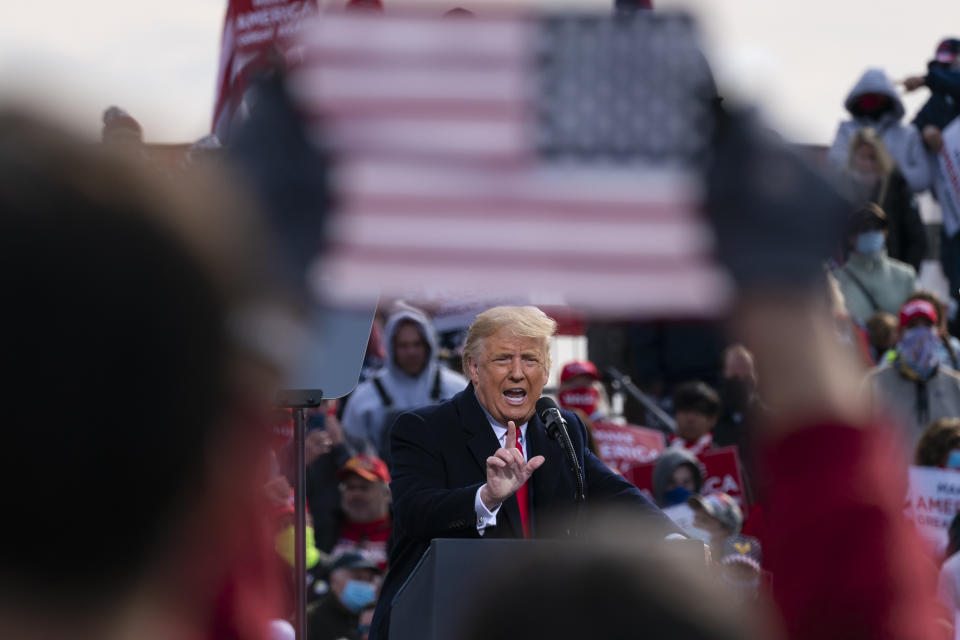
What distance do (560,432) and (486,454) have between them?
0.75 feet

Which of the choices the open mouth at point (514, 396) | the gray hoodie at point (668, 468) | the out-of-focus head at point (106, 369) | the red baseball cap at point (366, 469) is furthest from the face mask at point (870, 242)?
the out-of-focus head at point (106, 369)

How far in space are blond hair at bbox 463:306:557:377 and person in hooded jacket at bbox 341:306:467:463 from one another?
402cm

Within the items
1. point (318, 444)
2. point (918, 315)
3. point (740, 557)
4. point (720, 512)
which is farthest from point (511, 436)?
point (918, 315)

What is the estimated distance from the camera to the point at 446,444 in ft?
10.9

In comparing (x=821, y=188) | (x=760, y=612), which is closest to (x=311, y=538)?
(x=821, y=188)

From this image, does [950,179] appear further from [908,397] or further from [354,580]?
[354,580]

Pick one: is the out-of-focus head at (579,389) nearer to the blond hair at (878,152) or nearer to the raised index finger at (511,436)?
the blond hair at (878,152)

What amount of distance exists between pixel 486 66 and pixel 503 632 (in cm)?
741

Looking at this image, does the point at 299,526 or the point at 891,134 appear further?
the point at 891,134

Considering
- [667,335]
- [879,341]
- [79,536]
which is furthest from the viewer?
[667,335]

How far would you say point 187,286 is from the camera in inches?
27.5

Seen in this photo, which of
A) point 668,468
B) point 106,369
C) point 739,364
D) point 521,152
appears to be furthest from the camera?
point 521,152

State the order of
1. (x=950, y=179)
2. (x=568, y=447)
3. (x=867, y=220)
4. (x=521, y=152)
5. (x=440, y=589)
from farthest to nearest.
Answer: (x=950, y=179), (x=867, y=220), (x=521, y=152), (x=568, y=447), (x=440, y=589)

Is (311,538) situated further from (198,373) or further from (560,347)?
(198,373)
